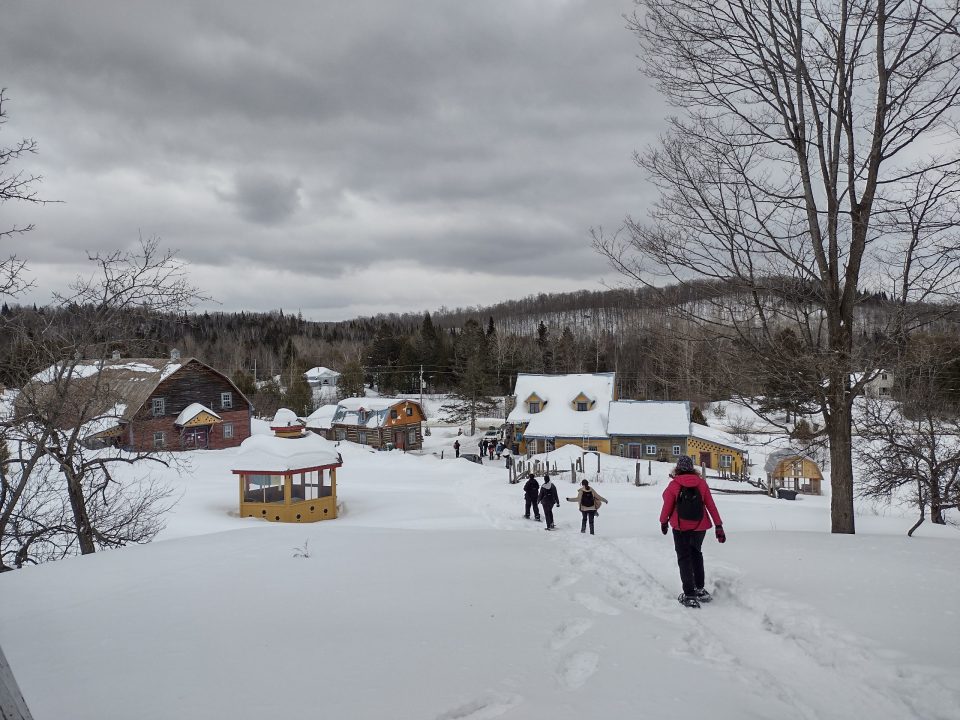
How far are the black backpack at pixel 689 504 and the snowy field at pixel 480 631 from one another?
88 cm

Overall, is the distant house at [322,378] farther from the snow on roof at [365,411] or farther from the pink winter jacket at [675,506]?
the pink winter jacket at [675,506]

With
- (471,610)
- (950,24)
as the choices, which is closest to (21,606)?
(471,610)

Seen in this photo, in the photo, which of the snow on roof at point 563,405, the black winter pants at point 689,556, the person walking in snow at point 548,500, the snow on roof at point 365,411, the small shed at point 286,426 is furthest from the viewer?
the snow on roof at point 365,411

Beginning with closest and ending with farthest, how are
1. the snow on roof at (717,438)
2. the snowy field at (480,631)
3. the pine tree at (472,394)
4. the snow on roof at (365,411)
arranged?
1. the snowy field at (480,631)
2. the snow on roof at (717,438)
3. the snow on roof at (365,411)
4. the pine tree at (472,394)

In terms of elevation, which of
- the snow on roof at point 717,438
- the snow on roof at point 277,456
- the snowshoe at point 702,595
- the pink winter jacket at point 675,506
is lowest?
the snow on roof at point 717,438

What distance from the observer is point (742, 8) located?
9.09 metres

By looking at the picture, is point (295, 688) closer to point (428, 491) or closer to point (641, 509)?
point (641, 509)

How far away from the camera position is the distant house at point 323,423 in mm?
48281

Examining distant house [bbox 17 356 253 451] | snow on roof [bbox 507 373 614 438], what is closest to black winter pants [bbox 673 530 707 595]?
distant house [bbox 17 356 253 451]

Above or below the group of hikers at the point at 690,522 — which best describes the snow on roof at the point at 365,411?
below

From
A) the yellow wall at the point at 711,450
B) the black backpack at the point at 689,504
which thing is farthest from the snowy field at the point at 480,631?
the yellow wall at the point at 711,450

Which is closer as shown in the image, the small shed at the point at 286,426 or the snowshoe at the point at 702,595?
the snowshoe at the point at 702,595

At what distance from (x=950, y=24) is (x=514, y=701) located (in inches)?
350

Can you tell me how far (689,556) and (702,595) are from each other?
460 millimetres
